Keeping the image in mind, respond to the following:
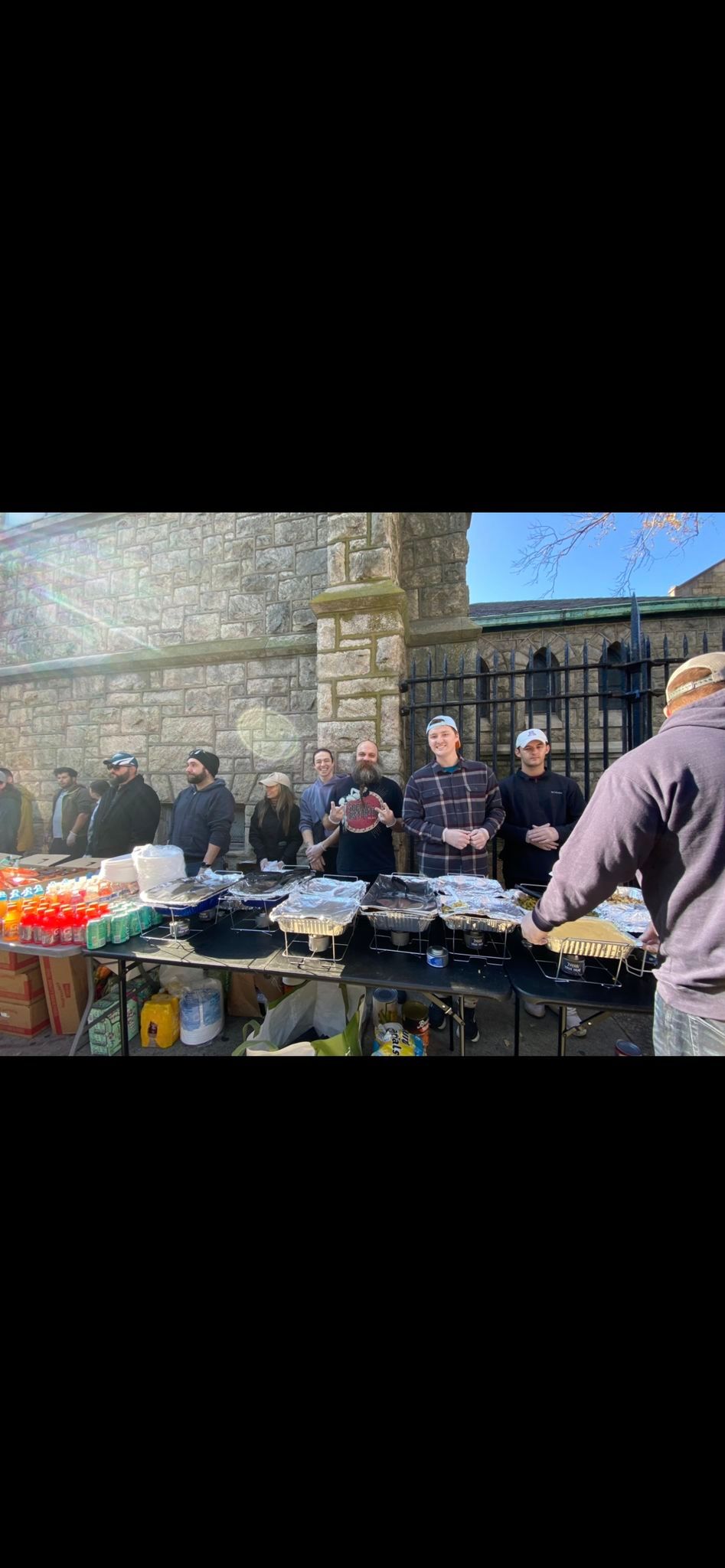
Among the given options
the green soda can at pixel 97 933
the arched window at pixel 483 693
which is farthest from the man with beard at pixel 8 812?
the arched window at pixel 483 693

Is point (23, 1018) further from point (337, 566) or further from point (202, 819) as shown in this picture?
point (337, 566)

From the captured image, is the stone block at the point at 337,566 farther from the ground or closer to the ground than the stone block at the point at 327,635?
farther from the ground

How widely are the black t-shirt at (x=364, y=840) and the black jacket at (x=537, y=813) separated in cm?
90

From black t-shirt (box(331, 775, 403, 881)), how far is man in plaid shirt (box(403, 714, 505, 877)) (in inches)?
10.8

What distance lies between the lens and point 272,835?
3.76m

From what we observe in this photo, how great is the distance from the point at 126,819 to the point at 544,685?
6.52 metres

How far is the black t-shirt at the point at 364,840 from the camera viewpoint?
2.98 meters

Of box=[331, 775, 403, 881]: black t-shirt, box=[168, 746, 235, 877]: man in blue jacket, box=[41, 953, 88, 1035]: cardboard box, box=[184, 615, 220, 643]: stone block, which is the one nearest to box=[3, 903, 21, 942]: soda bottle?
box=[41, 953, 88, 1035]: cardboard box

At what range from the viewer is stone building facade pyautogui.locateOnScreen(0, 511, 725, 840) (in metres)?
4.00

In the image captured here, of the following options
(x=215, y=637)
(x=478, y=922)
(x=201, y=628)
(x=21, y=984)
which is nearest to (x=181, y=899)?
(x=478, y=922)

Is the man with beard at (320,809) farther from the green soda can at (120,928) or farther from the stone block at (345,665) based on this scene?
the green soda can at (120,928)

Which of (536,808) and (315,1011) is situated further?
(536,808)

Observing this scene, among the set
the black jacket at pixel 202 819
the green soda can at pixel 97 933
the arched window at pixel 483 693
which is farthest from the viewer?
the arched window at pixel 483 693

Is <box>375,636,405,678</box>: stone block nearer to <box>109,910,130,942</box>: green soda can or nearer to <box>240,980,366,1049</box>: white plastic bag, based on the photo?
<box>240,980,366,1049</box>: white plastic bag
